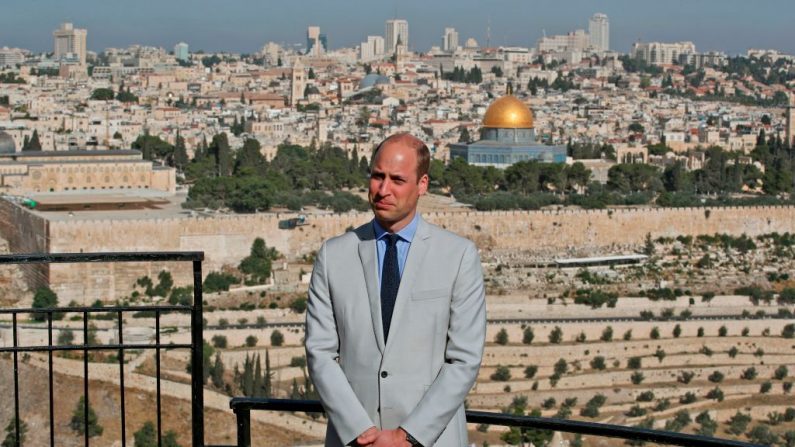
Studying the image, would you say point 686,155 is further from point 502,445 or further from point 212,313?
point 502,445

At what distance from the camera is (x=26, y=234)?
23.9 meters

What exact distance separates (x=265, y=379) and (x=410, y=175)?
11750 millimetres

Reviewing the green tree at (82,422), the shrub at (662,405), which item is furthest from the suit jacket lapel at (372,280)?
the shrub at (662,405)

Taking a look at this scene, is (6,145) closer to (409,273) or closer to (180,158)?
(180,158)

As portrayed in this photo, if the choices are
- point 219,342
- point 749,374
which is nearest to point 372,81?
point 219,342

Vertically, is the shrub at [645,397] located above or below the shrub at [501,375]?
below

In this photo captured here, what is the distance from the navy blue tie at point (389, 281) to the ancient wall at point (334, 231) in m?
17.9

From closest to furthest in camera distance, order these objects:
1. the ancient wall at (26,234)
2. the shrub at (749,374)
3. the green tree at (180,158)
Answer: the shrub at (749,374)
the ancient wall at (26,234)
the green tree at (180,158)

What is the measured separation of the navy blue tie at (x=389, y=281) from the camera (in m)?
3.15

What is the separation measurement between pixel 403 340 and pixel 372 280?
5.6 inches

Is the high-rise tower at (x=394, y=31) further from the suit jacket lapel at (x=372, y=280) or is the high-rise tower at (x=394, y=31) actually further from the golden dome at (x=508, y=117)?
the suit jacket lapel at (x=372, y=280)

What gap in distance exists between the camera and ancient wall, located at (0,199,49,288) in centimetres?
2147

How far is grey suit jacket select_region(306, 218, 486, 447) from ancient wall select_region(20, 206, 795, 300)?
17.9 meters

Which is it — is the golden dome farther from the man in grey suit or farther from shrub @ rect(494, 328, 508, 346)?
the man in grey suit
